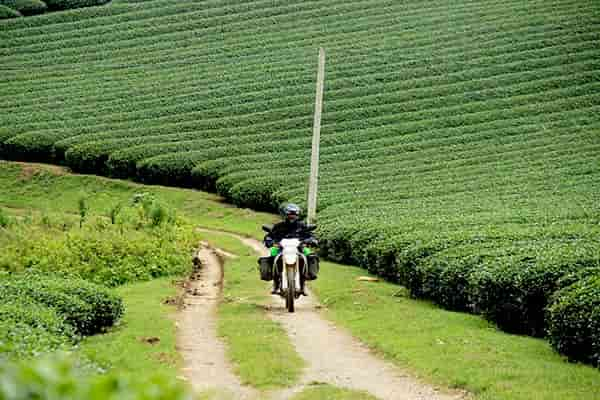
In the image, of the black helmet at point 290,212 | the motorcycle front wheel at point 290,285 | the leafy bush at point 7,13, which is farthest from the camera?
the leafy bush at point 7,13

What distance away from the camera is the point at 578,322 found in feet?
42.4

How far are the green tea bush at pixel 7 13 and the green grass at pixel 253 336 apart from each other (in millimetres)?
43060

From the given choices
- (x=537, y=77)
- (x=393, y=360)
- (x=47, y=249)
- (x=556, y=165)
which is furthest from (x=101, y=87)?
(x=393, y=360)

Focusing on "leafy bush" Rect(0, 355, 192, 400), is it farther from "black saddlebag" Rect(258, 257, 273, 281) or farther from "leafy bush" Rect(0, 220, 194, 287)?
"leafy bush" Rect(0, 220, 194, 287)

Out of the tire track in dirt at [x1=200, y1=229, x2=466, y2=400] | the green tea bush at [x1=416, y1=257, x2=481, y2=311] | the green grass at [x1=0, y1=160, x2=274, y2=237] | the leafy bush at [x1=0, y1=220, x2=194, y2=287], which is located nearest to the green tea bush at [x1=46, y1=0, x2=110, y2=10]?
the green grass at [x1=0, y1=160, x2=274, y2=237]

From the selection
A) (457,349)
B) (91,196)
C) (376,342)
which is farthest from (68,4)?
(457,349)

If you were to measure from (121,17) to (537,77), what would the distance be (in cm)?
2483

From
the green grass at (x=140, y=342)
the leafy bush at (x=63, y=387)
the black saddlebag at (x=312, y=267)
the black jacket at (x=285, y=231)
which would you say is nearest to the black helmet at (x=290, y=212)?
the black jacket at (x=285, y=231)

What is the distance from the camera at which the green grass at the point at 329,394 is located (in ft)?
35.8

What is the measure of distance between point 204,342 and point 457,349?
3.52 metres

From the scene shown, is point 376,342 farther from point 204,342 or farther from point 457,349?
point 204,342

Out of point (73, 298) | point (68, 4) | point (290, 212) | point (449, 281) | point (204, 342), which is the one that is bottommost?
point (204, 342)

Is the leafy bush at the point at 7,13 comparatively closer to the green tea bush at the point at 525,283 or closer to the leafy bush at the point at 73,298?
the leafy bush at the point at 73,298

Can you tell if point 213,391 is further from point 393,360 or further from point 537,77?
point 537,77
